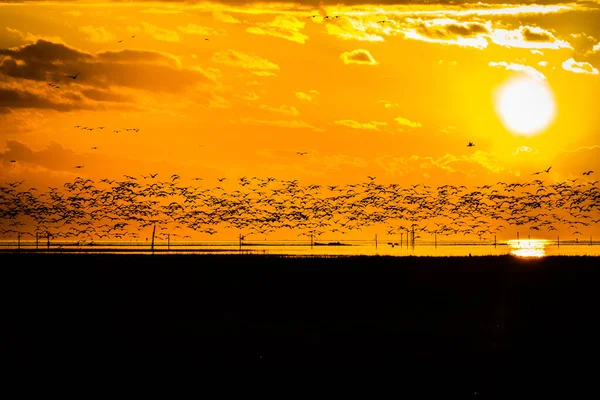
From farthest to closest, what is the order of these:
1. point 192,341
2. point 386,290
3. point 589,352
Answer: point 386,290 < point 192,341 < point 589,352

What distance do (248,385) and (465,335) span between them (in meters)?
12.0

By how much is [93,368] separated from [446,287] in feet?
109

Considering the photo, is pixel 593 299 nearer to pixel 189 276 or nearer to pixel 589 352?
pixel 589 352

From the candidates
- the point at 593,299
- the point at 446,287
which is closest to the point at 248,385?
the point at 593,299

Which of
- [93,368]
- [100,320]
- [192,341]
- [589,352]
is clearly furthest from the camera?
[100,320]

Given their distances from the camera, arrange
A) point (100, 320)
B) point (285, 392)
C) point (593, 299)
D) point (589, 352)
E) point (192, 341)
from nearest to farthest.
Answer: point (285, 392)
point (589, 352)
point (192, 341)
point (100, 320)
point (593, 299)

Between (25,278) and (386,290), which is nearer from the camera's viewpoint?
(386,290)

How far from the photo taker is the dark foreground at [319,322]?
28828mm

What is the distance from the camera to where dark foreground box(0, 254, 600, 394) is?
2883 centimetres

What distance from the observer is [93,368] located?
27.2m

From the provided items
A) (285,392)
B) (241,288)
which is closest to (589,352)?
(285,392)

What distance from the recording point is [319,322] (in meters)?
37.5

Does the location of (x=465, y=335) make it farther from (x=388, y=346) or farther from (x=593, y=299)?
(x=593, y=299)

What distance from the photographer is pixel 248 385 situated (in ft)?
80.6
